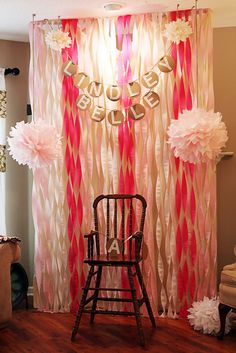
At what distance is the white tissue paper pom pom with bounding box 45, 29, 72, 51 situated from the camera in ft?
13.0

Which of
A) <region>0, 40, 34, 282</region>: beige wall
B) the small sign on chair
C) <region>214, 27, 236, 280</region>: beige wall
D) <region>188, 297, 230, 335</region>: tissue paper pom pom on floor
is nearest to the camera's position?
<region>188, 297, 230, 335</region>: tissue paper pom pom on floor

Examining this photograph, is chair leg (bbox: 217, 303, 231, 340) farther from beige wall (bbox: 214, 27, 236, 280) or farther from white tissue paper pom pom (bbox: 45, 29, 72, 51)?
white tissue paper pom pom (bbox: 45, 29, 72, 51)

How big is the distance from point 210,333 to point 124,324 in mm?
682

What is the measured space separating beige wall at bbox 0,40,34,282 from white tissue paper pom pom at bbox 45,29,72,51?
2.36 feet

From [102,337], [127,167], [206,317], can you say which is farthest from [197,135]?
[102,337]

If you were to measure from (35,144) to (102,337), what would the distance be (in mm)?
1524

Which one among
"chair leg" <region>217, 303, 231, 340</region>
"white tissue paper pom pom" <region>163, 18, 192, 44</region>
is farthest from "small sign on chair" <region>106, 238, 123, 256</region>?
"white tissue paper pom pom" <region>163, 18, 192, 44</region>

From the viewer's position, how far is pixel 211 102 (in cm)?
382

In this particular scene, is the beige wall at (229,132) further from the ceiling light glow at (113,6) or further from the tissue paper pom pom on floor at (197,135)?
the ceiling light glow at (113,6)

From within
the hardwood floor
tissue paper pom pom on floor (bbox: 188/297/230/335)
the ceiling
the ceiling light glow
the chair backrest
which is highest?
the ceiling

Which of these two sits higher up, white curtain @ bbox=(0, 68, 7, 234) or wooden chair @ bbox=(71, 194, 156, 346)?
white curtain @ bbox=(0, 68, 7, 234)

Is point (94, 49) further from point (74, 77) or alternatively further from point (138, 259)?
point (138, 259)

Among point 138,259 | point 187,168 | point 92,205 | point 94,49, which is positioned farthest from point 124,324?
point 94,49

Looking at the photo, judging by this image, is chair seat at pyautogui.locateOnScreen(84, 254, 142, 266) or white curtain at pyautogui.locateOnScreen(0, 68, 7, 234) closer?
chair seat at pyautogui.locateOnScreen(84, 254, 142, 266)
